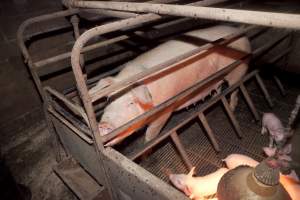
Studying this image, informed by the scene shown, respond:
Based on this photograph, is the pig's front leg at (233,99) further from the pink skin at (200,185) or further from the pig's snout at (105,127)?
the pig's snout at (105,127)

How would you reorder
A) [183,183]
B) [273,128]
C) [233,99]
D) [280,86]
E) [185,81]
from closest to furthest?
[183,183], [185,81], [273,128], [233,99], [280,86]

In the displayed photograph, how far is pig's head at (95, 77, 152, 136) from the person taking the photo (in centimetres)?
237

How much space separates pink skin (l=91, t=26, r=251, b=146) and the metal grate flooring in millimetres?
420

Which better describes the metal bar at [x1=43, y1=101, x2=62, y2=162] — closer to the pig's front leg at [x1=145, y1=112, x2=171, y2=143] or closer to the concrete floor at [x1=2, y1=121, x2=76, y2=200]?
the concrete floor at [x1=2, y1=121, x2=76, y2=200]

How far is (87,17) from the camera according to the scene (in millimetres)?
3561

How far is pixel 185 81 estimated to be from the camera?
9.90 feet

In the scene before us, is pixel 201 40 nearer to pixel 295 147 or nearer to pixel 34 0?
pixel 295 147

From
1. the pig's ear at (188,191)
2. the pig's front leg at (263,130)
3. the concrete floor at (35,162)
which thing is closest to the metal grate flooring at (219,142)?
the pig's front leg at (263,130)

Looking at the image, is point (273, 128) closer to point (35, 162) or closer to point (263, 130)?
point (263, 130)

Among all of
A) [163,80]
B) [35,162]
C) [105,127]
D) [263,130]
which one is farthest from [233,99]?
[35,162]

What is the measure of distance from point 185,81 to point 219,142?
3.30 feet

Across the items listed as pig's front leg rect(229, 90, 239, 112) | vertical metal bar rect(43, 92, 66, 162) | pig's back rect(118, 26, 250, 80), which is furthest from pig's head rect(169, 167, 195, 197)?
pig's front leg rect(229, 90, 239, 112)

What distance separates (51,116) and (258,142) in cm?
255

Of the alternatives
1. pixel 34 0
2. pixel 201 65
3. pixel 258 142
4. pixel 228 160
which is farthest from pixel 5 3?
pixel 258 142
